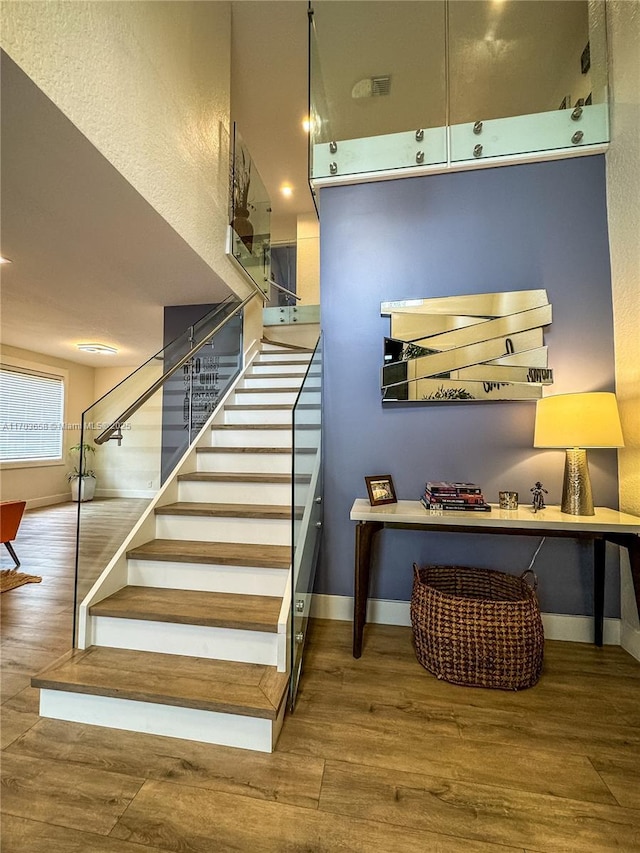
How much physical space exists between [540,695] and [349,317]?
7.42 ft

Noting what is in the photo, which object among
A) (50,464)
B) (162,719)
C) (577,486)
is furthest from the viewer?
(50,464)

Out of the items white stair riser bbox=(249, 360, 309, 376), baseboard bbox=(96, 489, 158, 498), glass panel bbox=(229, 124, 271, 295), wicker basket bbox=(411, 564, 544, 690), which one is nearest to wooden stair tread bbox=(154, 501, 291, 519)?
baseboard bbox=(96, 489, 158, 498)

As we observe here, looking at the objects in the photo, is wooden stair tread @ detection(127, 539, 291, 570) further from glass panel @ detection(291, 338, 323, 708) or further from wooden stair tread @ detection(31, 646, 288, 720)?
wooden stair tread @ detection(31, 646, 288, 720)

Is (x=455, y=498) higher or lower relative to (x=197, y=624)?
higher

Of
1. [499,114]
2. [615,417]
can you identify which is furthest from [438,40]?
[615,417]

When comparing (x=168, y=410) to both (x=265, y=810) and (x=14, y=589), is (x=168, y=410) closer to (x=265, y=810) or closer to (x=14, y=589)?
(x=14, y=589)

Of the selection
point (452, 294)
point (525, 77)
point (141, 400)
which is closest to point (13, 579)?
point (141, 400)

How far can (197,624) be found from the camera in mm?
1670

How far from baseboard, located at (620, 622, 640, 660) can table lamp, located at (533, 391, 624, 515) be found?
2.41ft

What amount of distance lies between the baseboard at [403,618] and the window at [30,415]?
567 centimetres

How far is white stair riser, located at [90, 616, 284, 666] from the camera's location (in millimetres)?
1632

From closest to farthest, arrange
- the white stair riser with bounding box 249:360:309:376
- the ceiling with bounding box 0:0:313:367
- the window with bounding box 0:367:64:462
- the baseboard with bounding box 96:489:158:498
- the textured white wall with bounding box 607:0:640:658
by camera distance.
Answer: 1. the ceiling with bounding box 0:0:313:367
2. the textured white wall with bounding box 607:0:640:658
3. the baseboard with bounding box 96:489:158:498
4. the white stair riser with bounding box 249:360:309:376
5. the window with bounding box 0:367:64:462

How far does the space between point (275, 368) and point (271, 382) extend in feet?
1.16

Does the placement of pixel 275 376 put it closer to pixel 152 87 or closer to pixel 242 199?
pixel 242 199
